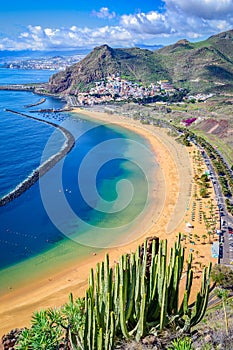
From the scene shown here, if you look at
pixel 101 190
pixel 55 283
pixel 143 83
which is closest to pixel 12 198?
pixel 101 190

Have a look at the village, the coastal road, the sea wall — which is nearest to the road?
the coastal road

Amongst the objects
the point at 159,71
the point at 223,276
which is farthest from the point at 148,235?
the point at 159,71

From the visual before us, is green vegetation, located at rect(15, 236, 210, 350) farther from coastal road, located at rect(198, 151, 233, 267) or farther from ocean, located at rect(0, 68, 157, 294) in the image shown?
coastal road, located at rect(198, 151, 233, 267)

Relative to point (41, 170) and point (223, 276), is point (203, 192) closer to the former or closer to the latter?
point (223, 276)

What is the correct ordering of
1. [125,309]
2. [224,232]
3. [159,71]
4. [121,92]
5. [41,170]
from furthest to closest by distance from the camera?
1. [159,71]
2. [121,92]
3. [41,170]
4. [224,232]
5. [125,309]

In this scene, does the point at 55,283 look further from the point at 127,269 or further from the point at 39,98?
the point at 39,98

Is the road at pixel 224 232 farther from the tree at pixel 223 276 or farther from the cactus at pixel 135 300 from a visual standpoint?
the cactus at pixel 135 300
